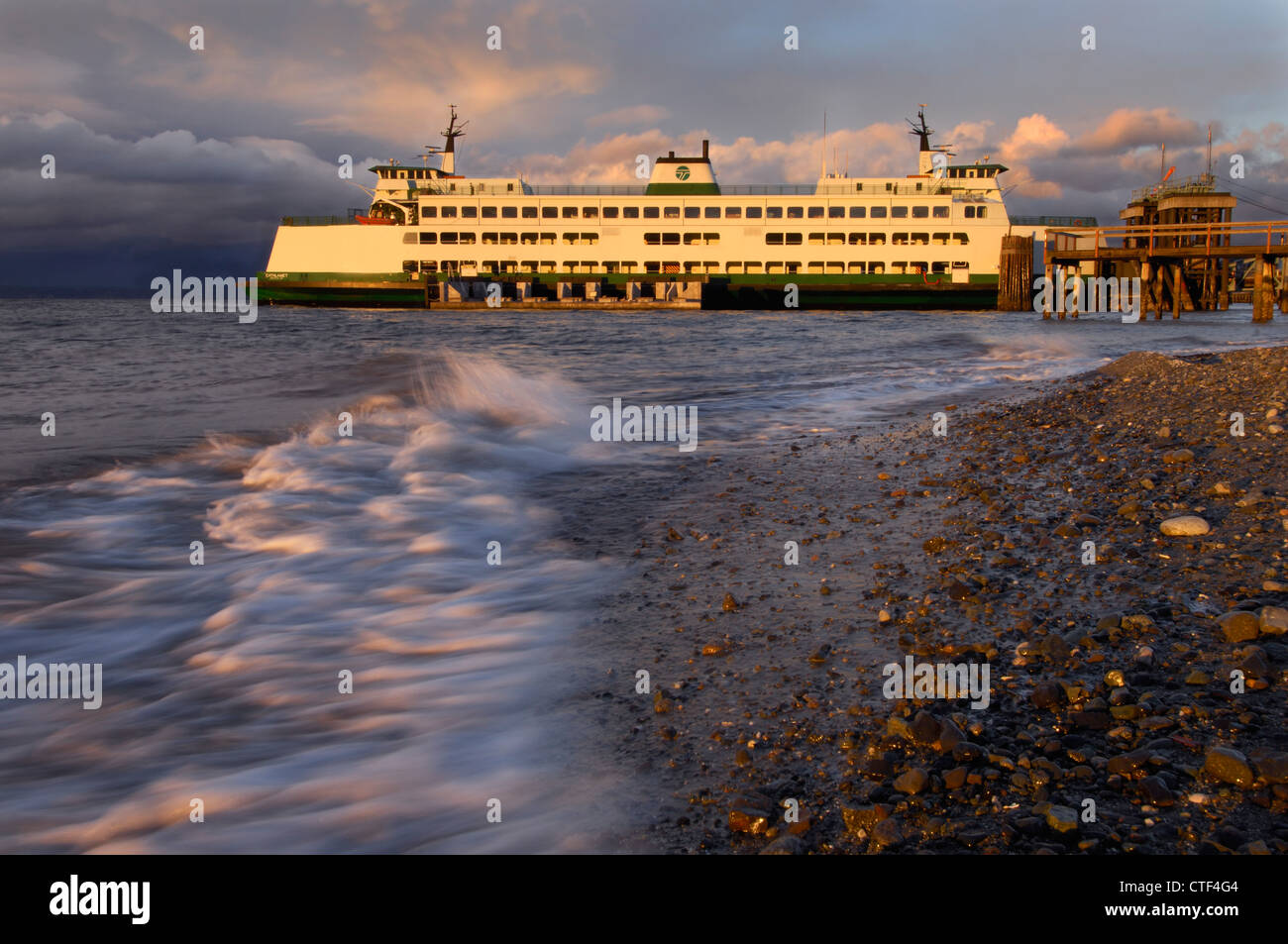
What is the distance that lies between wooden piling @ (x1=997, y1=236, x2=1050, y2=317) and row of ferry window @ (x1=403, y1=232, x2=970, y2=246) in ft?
8.81

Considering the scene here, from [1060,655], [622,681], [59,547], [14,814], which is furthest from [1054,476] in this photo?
[59,547]

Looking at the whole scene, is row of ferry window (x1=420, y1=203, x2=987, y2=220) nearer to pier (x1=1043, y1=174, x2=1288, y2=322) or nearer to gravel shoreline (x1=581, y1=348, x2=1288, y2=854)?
pier (x1=1043, y1=174, x2=1288, y2=322)

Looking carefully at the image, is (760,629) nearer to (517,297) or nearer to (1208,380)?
(1208,380)

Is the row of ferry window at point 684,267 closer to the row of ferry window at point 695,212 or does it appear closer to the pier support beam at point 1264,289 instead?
the row of ferry window at point 695,212

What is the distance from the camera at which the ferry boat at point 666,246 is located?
41000 millimetres

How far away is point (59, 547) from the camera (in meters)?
5.18

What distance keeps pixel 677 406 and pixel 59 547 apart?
294 inches

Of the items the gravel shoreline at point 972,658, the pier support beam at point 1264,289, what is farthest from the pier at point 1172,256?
the gravel shoreline at point 972,658

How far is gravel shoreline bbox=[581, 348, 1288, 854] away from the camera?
2.00m

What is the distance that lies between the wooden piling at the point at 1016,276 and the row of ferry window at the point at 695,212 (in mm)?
3254

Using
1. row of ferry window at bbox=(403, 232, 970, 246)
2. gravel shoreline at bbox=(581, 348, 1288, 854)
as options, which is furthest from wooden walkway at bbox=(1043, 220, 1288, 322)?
gravel shoreline at bbox=(581, 348, 1288, 854)

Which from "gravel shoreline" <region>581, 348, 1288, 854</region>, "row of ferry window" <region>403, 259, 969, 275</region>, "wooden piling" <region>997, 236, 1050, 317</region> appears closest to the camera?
"gravel shoreline" <region>581, 348, 1288, 854</region>

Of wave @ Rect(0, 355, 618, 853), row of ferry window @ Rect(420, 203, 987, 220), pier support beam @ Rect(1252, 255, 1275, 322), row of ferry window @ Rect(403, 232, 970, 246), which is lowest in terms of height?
wave @ Rect(0, 355, 618, 853)

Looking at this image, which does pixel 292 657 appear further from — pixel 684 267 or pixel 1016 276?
pixel 1016 276
